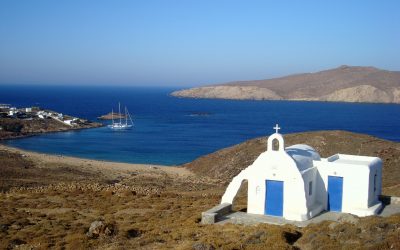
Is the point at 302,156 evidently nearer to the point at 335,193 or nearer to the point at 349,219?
the point at 335,193

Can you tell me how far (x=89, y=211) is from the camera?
23359 millimetres

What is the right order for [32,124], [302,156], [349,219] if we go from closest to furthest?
[349,219] < [302,156] < [32,124]

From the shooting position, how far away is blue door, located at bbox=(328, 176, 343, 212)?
754 inches

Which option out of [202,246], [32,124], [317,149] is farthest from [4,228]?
[32,124]

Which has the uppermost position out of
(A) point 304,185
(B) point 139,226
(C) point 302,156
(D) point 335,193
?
(C) point 302,156

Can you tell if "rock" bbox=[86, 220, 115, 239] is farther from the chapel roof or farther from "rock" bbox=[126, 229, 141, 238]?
the chapel roof

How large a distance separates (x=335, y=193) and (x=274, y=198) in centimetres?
275

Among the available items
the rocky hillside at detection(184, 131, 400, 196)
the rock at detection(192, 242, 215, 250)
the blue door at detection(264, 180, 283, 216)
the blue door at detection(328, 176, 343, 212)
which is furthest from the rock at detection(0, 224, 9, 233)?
the rocky hillside at detection(184, 131, 400, 196)

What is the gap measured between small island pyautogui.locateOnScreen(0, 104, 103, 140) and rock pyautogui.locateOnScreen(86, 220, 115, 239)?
65.9m

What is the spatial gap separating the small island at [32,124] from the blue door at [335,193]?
6898 cm

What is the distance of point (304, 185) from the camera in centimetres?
1795

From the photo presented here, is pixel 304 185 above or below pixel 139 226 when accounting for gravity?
above

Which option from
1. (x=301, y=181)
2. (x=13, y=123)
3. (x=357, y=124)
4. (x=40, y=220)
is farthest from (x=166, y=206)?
(x=357, y=124)

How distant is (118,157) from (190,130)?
36161 millimetres
